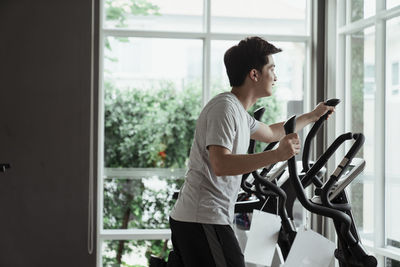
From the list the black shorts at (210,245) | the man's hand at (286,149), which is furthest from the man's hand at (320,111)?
the black shorts at (210,245)

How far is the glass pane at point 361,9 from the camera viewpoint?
382 cm

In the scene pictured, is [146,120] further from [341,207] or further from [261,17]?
[341,207]

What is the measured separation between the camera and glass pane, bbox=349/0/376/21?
3820 millimetres

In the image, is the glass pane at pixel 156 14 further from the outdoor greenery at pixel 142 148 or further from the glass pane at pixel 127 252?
the glass pane at pixel 127 252

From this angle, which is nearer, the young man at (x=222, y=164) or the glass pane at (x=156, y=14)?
the young man at (x=222, y=164)

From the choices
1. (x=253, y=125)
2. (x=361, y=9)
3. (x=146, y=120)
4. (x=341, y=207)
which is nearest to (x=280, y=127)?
(x=253, y=125)

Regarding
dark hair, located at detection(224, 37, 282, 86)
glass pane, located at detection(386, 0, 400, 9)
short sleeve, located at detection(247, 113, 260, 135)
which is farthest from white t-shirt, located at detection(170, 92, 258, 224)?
glass pane, located at detection(386, 0, 400, 9)

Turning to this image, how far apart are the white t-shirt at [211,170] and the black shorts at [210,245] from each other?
3cm

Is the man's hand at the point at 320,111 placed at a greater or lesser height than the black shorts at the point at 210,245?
greater

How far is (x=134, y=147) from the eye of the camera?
14.3ft

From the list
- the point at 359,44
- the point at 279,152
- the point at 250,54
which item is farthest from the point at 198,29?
the point at 279,152

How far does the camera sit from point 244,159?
1.91 m

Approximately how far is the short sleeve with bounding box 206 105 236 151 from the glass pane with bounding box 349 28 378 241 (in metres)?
2.03

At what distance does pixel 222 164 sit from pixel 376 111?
6.82ft
